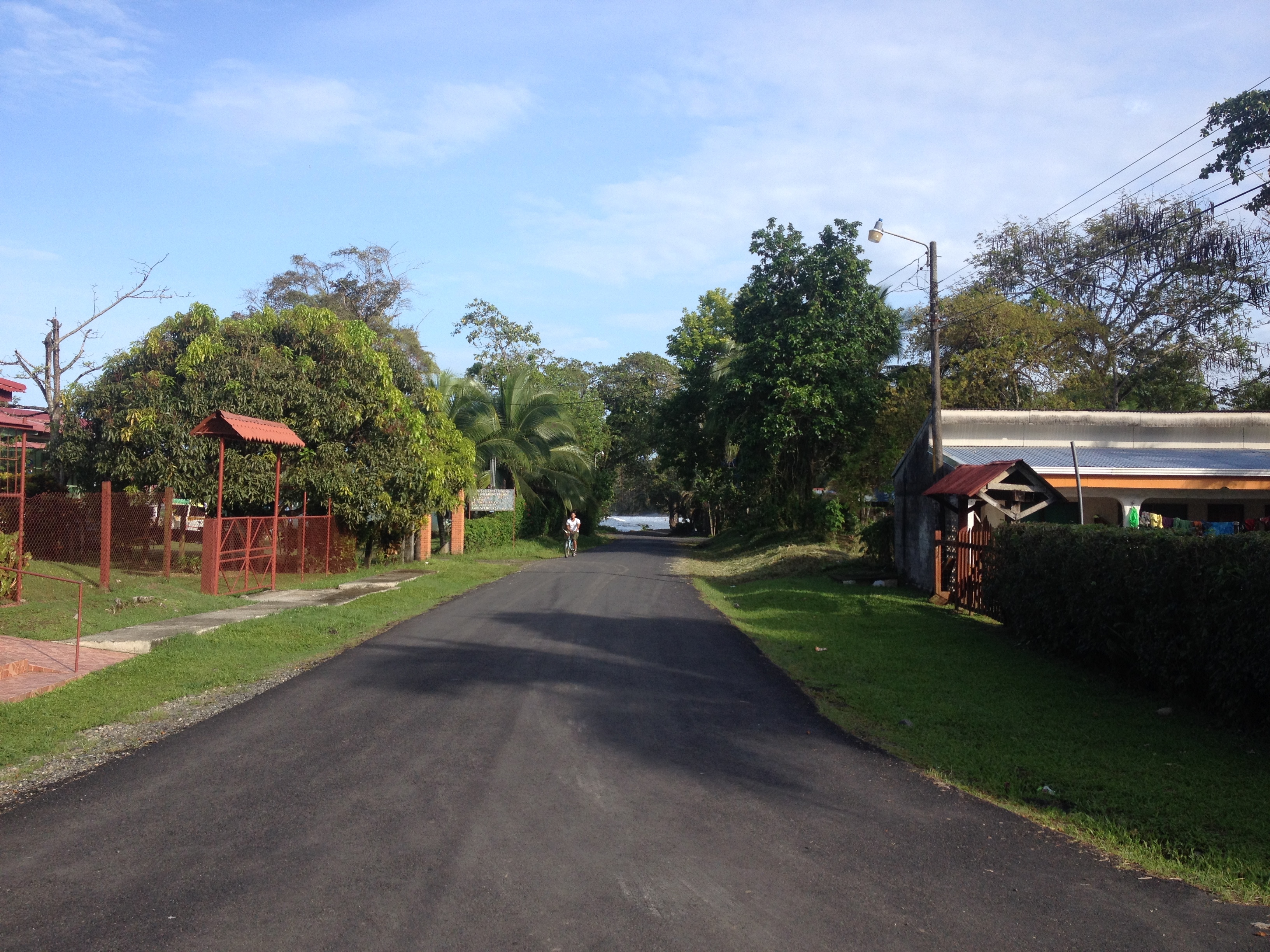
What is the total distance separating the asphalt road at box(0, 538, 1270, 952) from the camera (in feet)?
13.7

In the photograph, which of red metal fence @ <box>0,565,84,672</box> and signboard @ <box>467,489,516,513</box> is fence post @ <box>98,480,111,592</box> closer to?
red metal fence @ <box>0,565,84,672</box>

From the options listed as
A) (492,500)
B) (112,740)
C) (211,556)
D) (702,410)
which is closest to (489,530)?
(492,500)

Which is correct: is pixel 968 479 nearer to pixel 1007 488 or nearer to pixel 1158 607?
pixel 1007 488

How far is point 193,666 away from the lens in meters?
10.5

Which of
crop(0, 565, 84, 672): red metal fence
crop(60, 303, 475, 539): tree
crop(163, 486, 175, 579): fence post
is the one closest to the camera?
crop(0, 565, 84, 672): red metal fence

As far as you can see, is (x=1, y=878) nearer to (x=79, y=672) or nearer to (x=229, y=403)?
(x=79, y=672)

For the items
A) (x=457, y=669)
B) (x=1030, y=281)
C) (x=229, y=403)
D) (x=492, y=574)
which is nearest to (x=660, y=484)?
(x=1030, y=281)

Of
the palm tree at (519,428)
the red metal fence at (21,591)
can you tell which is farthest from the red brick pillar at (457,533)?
the red metal fence at (21,591)

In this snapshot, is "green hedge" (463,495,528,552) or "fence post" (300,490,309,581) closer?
"fence post" (300,490,309,581)

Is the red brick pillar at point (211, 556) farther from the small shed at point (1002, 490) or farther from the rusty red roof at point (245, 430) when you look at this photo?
the small shed at point (1002, 490)

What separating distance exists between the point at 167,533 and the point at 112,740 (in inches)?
442

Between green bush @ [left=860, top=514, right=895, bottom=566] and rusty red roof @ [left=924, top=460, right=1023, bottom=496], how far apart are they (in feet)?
18.6

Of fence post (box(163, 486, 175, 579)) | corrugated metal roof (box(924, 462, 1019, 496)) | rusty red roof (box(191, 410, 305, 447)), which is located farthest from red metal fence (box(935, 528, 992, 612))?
fence post (box(163, 486, 175, 579))

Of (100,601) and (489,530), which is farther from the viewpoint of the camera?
(489,530)
